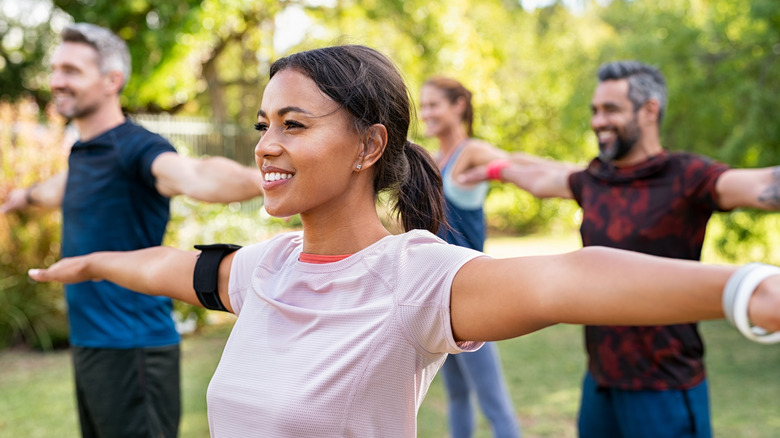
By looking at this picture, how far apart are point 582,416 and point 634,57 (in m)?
5.94

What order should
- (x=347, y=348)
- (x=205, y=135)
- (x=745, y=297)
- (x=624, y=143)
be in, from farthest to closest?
(x=205, y=135) → (x=624, y=143) → (x=347, y=348) → (x=745, y=297)

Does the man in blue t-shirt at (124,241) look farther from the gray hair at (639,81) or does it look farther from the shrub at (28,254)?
the shrub at (28,254)

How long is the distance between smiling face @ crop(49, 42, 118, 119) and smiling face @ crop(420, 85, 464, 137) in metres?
2.11

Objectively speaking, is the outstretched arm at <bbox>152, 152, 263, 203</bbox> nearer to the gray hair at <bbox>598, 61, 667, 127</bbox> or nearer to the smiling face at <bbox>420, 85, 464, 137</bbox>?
the gray hair at <bbox>598, 61, 667, 127</bbox>

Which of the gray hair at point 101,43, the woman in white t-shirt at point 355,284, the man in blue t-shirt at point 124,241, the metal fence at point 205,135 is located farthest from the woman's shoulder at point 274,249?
the metal fence at point 205,135

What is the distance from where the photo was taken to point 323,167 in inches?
67.8

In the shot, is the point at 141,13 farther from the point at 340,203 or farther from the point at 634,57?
the point at 340,203

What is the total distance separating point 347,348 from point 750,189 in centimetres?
208

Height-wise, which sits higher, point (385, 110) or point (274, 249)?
point (385, 110)

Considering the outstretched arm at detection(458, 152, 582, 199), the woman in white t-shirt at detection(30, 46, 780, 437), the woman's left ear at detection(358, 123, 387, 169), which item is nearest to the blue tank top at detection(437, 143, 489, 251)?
the outstretched arm at detection(458, 152, 582, 199)

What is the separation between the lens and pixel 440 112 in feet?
16.5

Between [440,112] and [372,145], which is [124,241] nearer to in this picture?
[372,145]

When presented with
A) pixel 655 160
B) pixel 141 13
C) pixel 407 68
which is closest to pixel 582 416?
pixel 655 160

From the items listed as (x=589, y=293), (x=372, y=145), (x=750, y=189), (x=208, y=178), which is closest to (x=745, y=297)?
(x=589, y=293)
